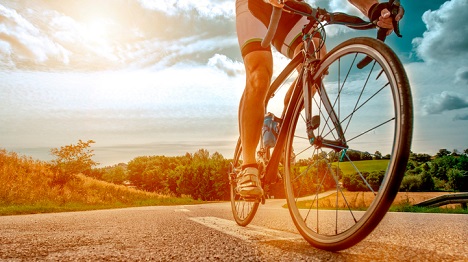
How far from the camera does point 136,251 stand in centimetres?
195

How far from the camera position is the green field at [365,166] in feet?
6.09

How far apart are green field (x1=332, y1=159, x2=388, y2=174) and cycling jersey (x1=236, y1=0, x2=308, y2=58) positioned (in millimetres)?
1357

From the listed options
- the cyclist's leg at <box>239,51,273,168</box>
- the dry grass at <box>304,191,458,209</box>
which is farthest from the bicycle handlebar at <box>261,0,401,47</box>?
the dry grass at <box>304,191,458,209</box>

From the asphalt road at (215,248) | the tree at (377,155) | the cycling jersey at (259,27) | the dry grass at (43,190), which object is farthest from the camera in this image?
the dry grass at (43,190)

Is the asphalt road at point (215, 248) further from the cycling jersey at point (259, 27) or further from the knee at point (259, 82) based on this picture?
the cycling jersey at point (259, 27)

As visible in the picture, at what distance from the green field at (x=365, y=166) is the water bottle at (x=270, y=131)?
81cm

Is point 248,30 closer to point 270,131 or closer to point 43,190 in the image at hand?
point 270,131

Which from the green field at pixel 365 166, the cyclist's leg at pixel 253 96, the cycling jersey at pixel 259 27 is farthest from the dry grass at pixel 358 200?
the cycling jersey at pixel 259 27

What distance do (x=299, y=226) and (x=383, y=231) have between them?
0.86 m

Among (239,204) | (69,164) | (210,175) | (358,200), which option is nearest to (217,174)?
(210,175)

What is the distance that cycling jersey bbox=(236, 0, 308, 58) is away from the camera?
320 cm

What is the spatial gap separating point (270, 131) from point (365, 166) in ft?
4.14

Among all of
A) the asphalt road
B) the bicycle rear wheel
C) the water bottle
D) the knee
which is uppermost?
the knee

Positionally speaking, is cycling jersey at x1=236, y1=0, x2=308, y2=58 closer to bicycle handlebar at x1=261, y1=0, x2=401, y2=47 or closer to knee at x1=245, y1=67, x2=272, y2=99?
knee at x1=245, y1=67, x2=272, y2=99
